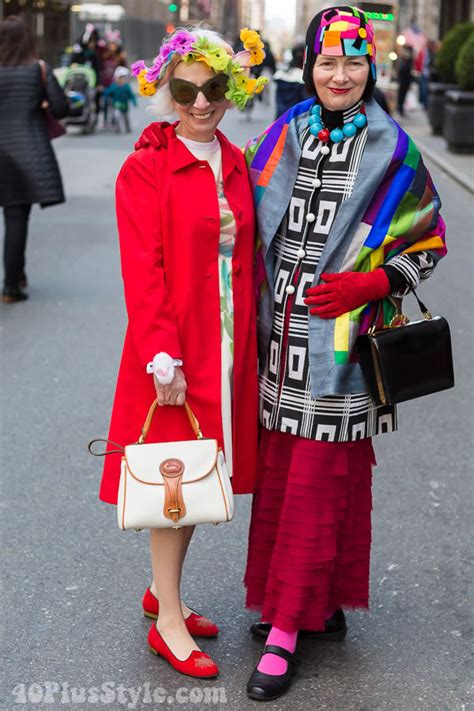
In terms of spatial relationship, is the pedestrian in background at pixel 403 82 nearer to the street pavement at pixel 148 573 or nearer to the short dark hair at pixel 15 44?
the short dark hair at pixel 15 44

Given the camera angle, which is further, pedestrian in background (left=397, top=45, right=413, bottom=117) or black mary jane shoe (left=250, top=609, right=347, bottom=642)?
pedestrian in background (left=397, top=45, right=413, bottom=117)

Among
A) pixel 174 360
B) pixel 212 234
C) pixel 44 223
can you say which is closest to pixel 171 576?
pixel 174 360

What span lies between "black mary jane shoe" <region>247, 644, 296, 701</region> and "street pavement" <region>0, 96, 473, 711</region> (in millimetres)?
27

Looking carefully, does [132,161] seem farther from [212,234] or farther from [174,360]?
[174,360]

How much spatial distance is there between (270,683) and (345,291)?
3.74 feet

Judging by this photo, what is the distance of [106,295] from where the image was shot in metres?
9.13

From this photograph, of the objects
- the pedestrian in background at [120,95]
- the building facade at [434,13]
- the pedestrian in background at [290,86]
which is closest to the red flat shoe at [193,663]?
the pedestrian in background at [290,86]

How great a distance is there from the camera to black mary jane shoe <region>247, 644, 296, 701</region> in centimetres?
340

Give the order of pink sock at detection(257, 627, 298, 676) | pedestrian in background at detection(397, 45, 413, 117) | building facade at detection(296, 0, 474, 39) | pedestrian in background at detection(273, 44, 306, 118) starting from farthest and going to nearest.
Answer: building facade at detection(296, 0, 474, 39) → pedestrian in background at detection(397, 45, 413, 117) → pedestrian in background at detection(273, 44, 306, 118) → pink sock at detection(257, 627, 298, 676)

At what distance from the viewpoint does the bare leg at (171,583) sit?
11.6 ft

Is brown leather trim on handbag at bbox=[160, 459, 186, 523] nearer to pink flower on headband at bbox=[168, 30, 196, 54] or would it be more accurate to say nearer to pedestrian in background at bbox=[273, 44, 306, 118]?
pink flower on headband at bbox=[168, 30, 196, 54]

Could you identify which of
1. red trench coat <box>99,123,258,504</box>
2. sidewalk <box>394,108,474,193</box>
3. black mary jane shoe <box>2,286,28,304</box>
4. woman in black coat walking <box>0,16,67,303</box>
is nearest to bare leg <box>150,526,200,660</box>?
red trench coat <box>99,123,258,504</box>

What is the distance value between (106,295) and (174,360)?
19.5 feet

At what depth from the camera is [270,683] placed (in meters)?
3.42
